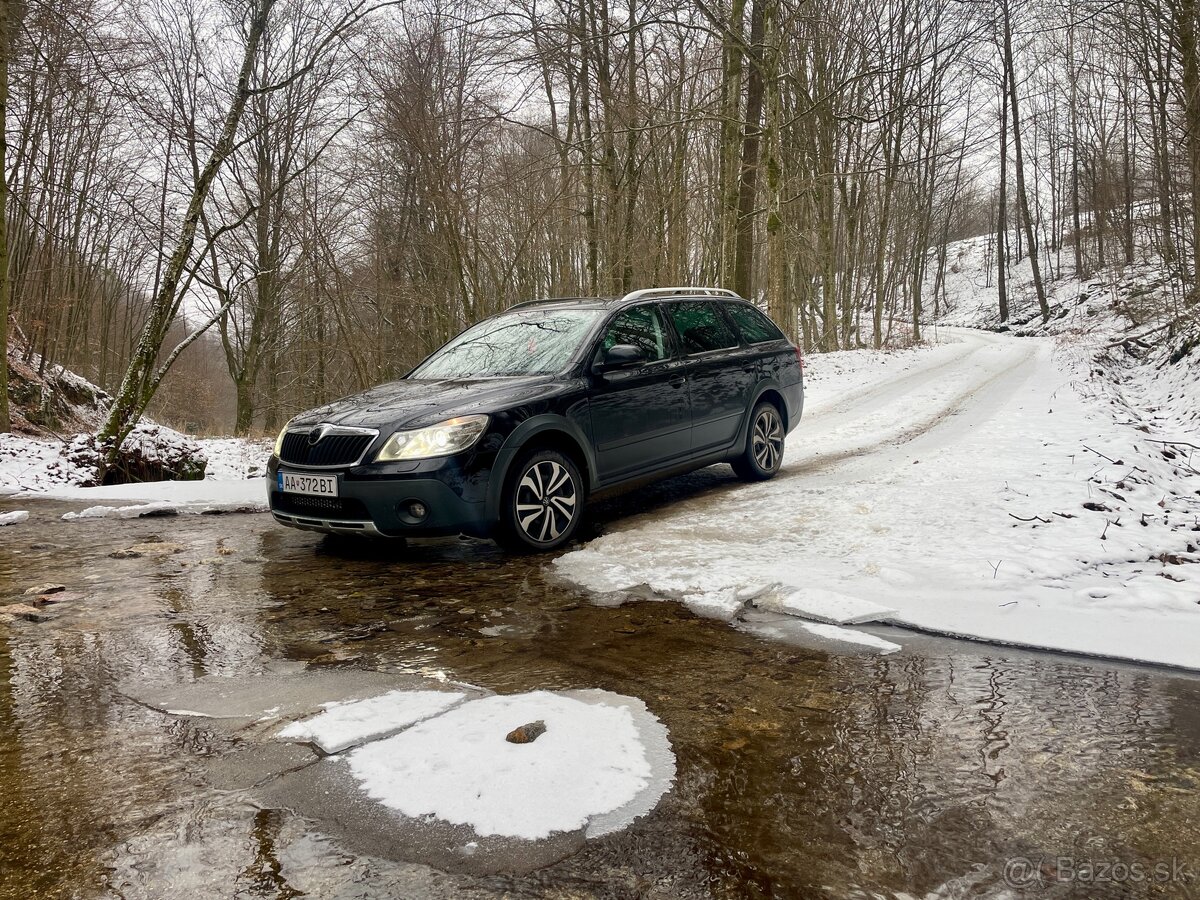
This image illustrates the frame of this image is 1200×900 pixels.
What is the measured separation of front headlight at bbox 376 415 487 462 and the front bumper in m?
0.10

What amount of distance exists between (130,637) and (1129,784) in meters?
4.08

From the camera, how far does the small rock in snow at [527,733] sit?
268cm

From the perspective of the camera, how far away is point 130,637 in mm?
3793

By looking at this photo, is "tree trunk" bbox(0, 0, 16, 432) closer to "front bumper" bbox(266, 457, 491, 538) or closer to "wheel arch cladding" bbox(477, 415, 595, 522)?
"front bumper" bbox(266, 457, 491, 538)

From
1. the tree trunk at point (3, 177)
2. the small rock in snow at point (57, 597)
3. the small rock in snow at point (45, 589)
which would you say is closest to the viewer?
the small rock in snow at point (57, 597)

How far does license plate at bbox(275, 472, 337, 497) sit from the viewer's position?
5129 mm

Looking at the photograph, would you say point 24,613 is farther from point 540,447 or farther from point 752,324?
point 752,324

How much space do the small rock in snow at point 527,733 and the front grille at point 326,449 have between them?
2.78 meters

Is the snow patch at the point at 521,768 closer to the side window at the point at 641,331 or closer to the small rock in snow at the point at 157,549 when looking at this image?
the small rock in snow at the point at 157,549

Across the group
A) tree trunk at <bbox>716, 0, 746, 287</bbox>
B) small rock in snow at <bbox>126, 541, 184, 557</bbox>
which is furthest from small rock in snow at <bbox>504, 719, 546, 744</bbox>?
tree trunk at <bbox>716, 0, 746, 287</bbox>

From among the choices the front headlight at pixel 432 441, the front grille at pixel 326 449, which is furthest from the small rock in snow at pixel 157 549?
the front headlight at pixel 432 441

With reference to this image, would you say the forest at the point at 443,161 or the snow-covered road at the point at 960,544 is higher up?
the forest at the point at 443,161

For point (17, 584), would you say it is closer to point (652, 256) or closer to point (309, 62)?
point (309, 62)

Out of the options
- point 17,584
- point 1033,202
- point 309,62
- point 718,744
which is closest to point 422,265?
point 309,62
